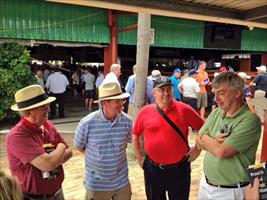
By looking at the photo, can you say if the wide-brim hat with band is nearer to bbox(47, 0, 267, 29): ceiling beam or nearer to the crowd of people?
the crowd of people

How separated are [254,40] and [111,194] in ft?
44.3

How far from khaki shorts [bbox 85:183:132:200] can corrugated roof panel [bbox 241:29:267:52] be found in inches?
501

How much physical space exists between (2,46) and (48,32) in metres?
1.29

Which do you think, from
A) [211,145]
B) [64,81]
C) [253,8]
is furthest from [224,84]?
[64,81]

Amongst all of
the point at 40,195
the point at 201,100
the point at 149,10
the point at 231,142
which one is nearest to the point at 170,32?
the point at 201,100

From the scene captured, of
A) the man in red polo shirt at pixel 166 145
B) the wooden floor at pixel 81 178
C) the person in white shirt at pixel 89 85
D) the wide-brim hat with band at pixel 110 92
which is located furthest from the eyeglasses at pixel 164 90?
the person in white shirt at pixel 89 85

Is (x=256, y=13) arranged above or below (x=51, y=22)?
below

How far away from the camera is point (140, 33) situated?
5.53 m

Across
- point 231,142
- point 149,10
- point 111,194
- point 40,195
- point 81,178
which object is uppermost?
point 149,10

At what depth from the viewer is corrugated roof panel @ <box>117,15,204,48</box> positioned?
36.2 ft

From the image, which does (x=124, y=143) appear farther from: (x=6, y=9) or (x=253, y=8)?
(x=6, y=9)

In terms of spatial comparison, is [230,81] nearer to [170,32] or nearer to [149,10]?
[149,10]

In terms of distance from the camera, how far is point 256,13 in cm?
351

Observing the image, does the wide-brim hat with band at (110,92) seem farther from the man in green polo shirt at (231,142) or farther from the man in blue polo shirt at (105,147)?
the man in green polo shirt at (231,142)
